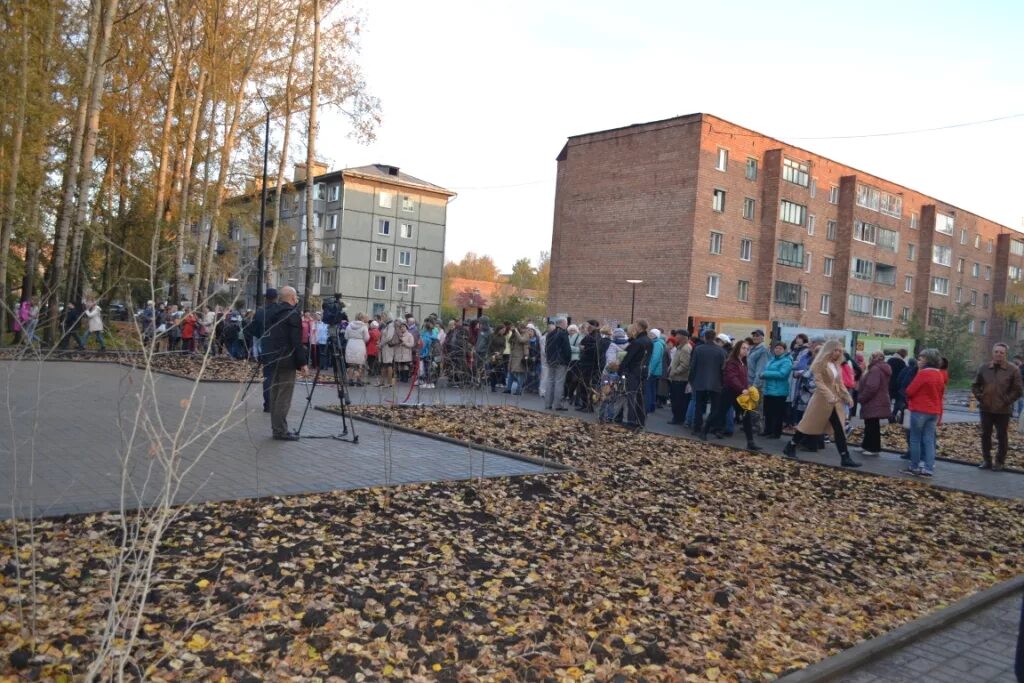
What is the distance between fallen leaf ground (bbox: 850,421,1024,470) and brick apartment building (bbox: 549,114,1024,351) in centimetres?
2547

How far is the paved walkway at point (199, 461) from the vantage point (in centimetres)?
648

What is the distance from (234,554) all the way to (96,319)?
21675 millimetres

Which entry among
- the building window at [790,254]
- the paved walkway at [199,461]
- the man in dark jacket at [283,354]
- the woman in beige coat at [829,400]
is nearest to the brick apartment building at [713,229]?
the building window at [790,254]

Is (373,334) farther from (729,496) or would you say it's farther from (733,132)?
(733,132)

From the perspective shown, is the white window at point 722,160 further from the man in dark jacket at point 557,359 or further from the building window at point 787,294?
the man in dark jacket at point 557,359

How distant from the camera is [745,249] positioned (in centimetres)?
4788

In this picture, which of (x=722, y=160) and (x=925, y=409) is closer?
(x=925, y=409)

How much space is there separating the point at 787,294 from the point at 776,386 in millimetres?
38621

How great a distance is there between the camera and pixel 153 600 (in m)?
4.50

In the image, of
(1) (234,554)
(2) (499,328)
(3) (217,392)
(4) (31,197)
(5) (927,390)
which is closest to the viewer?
(1) (234,554)

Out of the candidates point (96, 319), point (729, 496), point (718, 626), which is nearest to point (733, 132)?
point (96, 319)

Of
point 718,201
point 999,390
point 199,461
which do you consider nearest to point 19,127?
point 199,461

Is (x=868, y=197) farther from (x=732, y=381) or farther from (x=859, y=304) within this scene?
(x=732, y=381)

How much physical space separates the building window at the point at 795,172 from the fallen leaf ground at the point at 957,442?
104 ft
